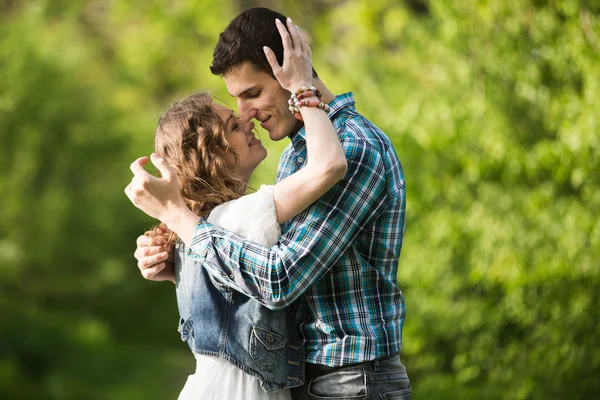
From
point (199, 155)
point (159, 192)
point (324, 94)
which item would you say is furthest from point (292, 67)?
point (159, 192)

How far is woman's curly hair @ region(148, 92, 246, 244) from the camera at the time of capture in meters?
2.78

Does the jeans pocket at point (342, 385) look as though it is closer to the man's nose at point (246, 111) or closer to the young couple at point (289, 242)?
the young couple at point (289, 242)

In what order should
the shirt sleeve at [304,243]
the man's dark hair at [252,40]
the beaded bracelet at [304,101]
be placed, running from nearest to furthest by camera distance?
the shirt sleeve at [304,243]
the beaded bracelet at [304,101]
the man's dark hair at [252,40]

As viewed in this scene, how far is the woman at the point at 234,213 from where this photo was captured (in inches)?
98.3

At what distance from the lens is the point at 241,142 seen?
2.88 m

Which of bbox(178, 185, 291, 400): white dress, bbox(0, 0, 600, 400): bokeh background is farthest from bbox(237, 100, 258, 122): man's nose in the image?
bbox(0, 0, 600, 400): bokeh background

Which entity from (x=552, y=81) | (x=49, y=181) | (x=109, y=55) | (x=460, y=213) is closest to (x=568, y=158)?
(x=552, y=81)

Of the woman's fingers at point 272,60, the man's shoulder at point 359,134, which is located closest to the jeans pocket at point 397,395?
the man's shoulder at point 359,134

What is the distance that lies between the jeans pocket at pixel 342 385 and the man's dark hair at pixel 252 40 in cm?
99

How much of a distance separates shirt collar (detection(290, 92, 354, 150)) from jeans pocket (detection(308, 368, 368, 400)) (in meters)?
0.75

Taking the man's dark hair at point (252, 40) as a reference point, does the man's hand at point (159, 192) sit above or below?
below

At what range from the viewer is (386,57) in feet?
24.7

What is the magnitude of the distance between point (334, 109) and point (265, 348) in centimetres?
80

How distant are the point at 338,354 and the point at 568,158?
10.1 ft
